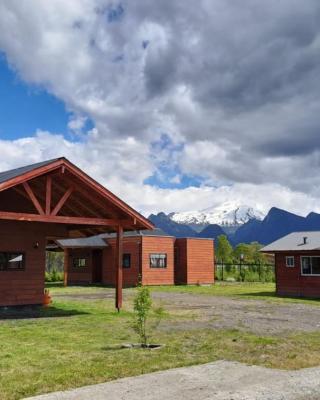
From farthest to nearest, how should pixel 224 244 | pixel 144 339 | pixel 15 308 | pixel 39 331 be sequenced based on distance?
1. pixel 224 244
2. pixel 15 308
3. pixel 39 331
4. pixel 144 339

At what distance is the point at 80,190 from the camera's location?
14.8m

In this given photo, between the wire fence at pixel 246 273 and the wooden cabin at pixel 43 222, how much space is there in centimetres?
2540

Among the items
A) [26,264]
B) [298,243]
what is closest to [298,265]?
[298,243]

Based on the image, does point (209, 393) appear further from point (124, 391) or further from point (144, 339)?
point (144, 339)

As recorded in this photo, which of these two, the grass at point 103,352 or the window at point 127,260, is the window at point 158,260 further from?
the grass at point 103,352

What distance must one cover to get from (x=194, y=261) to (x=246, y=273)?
23.5ft

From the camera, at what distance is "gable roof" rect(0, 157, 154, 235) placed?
13094mm

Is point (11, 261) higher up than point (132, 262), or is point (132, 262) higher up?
point (132, 262)

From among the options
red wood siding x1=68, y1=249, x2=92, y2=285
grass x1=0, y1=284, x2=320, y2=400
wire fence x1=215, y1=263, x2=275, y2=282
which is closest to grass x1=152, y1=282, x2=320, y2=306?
red wood siding x1=68, y1=249, x2=92, y2=285

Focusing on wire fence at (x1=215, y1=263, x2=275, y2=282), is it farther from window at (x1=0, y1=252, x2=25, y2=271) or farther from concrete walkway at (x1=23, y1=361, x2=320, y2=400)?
concrete walkway at (x1=23, y1=361, x2=320, y2=400)

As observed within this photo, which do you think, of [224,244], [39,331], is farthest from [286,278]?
[224,244]

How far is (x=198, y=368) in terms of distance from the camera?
7.18 m

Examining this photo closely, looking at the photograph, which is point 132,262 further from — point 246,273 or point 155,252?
point 246,273

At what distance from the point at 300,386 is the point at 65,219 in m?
9.16
